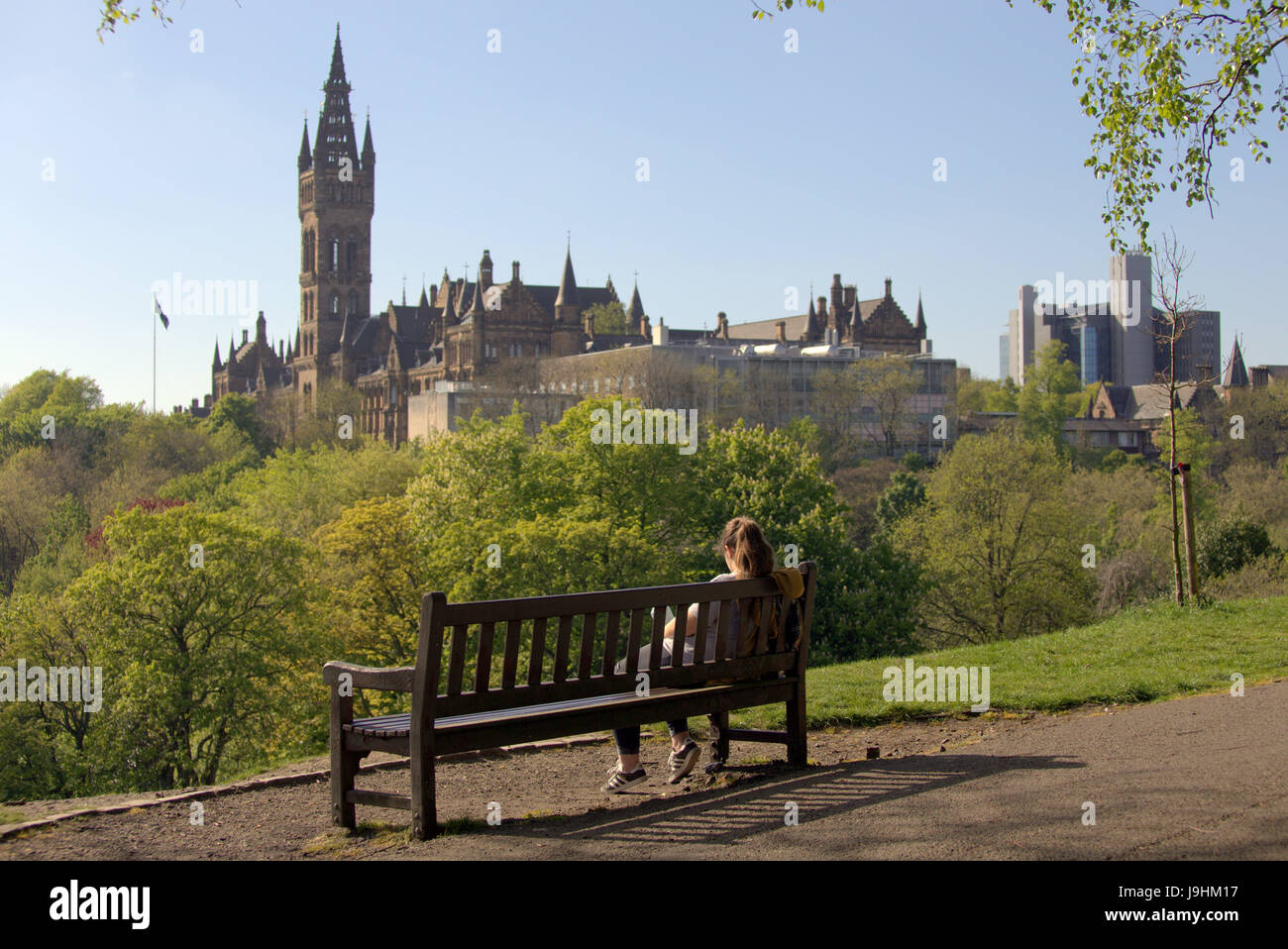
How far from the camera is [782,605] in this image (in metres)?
7.72

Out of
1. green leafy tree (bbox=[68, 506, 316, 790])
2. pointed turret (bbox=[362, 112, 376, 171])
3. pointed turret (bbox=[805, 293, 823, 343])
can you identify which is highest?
pointed turret (bbox=[362, 112, 376, 171])

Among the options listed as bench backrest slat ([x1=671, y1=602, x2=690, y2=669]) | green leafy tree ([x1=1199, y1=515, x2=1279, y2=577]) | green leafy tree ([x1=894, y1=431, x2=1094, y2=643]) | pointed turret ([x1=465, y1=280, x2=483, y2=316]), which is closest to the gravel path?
bench backrest slat ([x1=671, y1=602, x2=690, y2=669])

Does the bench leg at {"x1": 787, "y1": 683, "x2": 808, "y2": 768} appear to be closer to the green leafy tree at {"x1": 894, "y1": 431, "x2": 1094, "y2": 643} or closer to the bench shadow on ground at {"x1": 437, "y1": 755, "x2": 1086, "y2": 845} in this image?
the bench shadow on ground at {"x1": 437, "y1": 755, "x2": 1086, "y2": 845}

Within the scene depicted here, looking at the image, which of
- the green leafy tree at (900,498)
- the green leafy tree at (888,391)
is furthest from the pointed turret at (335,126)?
the green leafy tree at (900,498)

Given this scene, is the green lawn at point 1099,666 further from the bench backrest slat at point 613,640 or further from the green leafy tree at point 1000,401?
the green leafy tree at point 1000,401

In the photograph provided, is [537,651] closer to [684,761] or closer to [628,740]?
[628,740]

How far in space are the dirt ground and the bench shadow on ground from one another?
0.09m

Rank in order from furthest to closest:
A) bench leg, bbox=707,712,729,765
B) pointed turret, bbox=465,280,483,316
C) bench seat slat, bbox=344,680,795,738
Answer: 1. pointed turret, bbox=465,280,483,316
2. bench leg, bbox=707,712,729,765
3. bench seat slat, bbox=344,680,795,738

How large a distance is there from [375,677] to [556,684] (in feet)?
3.10

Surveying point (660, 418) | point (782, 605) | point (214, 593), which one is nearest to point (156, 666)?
point (214, 593)

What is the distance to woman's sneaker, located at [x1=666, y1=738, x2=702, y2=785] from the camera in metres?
7.34

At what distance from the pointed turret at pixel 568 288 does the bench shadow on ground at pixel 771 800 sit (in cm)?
11572
